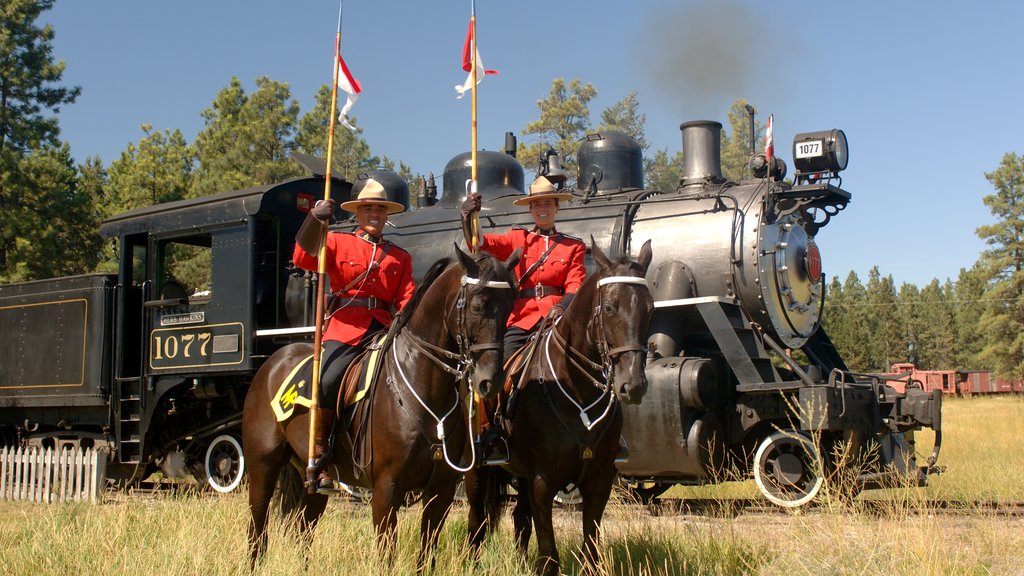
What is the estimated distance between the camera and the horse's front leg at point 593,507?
4988mm

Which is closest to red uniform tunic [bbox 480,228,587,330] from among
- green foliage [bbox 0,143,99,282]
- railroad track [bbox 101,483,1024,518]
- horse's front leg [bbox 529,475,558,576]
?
horse's front leg [bbox 529,475,558,576]

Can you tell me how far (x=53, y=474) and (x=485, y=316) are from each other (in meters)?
8.62

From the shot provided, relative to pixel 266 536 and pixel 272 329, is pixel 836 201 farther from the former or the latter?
pixel 266 536

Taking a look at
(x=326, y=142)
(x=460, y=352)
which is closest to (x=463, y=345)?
(x=460, y=352)

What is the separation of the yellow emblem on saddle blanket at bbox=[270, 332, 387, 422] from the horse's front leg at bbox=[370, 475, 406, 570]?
0.59m

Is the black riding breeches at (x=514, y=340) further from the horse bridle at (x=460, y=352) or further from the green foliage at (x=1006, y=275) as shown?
the green foliage at (x=1006, y=275)

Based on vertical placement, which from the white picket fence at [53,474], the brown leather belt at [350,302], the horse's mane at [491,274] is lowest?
the white picket fence at [53,474]

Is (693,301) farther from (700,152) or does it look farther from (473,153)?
(473,153)

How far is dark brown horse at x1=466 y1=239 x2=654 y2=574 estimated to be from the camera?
4.73 meters

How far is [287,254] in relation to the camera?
10047mm

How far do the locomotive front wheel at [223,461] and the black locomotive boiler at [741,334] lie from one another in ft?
9.68

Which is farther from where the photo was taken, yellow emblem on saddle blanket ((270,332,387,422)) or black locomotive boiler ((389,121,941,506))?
black locomotive boiler ((389,121,941,506))

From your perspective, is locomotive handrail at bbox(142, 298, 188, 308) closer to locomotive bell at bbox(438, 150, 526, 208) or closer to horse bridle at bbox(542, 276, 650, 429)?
locomotive bell at bbox(438, 150, 526, 208)

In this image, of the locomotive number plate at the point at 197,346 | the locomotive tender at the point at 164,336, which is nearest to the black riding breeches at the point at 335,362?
the locomotive tender at the point at 164,336
